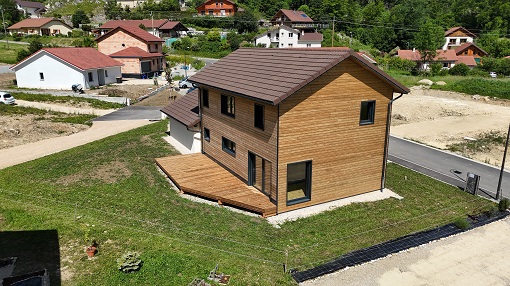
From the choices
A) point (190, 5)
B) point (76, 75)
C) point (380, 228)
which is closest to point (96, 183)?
point (380, 228)

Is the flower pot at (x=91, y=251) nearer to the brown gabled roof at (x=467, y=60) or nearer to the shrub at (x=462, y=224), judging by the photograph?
the shrub at (x=462, y=224)

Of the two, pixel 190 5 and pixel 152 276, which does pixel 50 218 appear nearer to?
pixel 152 276

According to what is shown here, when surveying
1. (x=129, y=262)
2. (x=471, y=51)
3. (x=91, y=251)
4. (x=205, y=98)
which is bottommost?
(x=91, y=251)

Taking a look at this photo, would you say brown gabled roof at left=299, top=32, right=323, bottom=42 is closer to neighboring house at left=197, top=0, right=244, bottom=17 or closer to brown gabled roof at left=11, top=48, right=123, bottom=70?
neighboring house at left=197, top=0, right=244, bottom=17

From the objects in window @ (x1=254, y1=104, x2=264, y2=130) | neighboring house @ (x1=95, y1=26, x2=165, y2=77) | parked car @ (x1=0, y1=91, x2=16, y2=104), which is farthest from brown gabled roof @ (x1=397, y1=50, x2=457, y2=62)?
parked car @ (x1=0, y1=91, x2=16, y2=104)

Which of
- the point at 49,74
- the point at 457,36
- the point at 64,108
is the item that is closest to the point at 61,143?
the point at 64,108

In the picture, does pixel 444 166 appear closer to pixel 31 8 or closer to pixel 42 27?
pixel 42 27
